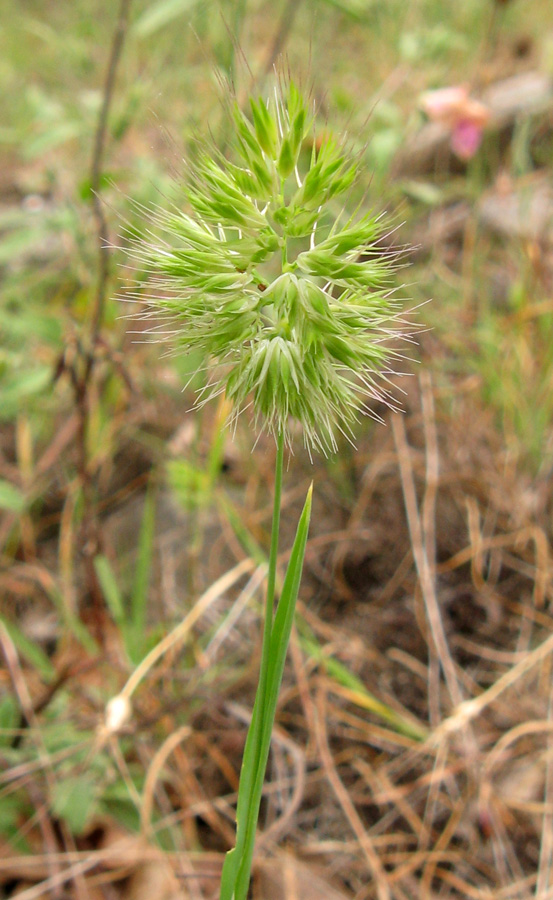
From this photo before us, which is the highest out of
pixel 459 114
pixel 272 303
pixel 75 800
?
pixel 459 114

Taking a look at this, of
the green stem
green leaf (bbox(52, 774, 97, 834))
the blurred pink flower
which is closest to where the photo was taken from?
the green stem

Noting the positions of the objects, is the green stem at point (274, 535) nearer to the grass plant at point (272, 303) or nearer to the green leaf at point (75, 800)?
the grass plant at point (272, 303)

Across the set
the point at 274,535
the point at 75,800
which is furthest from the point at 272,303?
the point at 75,800

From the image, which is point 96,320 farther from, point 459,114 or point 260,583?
point 459,114

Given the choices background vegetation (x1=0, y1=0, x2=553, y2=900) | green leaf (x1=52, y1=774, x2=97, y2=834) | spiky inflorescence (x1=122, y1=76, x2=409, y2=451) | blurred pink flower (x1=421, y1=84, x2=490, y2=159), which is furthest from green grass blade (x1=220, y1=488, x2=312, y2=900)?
blurred pink flower (x1=421, y1=84, x2=490, y2=159)

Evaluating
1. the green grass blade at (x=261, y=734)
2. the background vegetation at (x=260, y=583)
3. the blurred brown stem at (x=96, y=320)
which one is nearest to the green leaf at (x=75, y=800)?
the background vegetation at (x=260, y=583)

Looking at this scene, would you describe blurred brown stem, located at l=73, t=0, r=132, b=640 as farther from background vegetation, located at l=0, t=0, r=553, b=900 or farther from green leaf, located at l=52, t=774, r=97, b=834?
green leaf, located at l=52, t=774, r=97, b=834

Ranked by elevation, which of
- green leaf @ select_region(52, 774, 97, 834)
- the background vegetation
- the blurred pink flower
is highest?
the blurred pink flower
